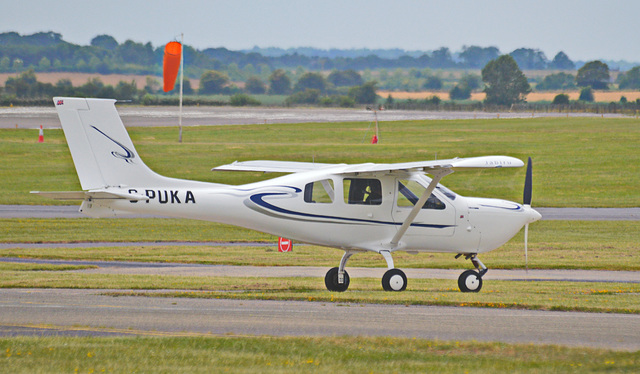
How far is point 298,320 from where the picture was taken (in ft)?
42.0

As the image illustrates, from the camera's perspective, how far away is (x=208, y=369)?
9672 mm

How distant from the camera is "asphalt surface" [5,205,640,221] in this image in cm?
3178

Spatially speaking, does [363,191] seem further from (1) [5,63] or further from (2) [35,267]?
(1) [5,63]

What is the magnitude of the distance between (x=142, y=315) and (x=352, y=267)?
930 cm

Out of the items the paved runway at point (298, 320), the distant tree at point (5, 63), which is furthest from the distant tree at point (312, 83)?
the paved runway at point (298, 320)

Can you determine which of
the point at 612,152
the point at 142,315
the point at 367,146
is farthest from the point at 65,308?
the point at 612,152

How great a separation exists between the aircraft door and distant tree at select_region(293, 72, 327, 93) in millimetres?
150416

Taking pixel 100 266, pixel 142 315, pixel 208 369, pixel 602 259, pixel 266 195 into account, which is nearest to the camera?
pixel 208 369

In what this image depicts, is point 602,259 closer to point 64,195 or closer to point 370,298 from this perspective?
point 370,298

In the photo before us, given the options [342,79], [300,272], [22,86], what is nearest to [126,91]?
[22,86]

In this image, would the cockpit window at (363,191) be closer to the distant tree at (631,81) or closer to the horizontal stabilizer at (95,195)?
the horizontal stabilizer at (95,195)

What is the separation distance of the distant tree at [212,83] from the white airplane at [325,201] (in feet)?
410

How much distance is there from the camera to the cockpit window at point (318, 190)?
1608cm

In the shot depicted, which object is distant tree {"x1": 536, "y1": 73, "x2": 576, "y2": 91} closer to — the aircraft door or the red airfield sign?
the red airfield sign
